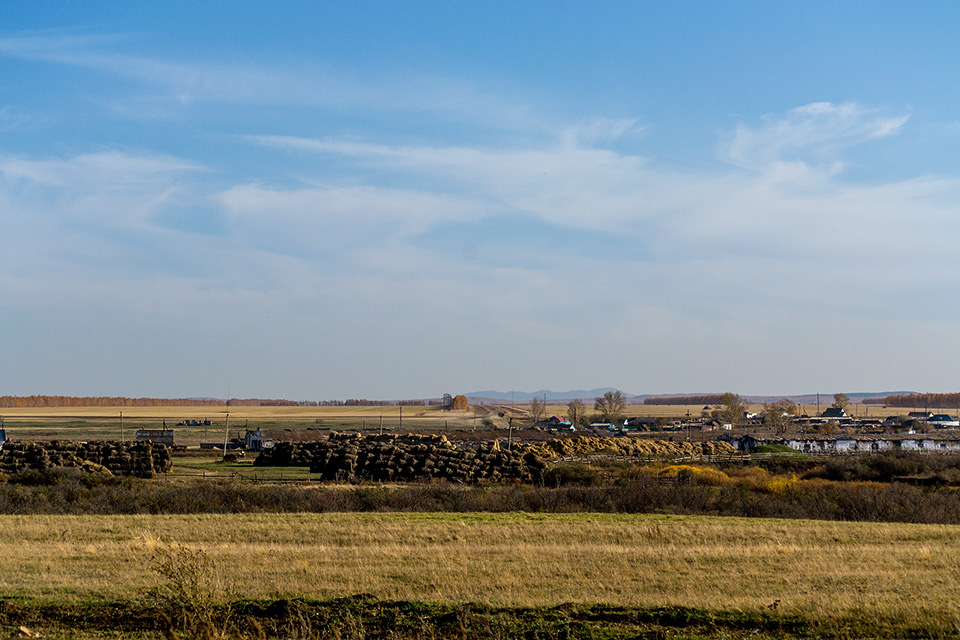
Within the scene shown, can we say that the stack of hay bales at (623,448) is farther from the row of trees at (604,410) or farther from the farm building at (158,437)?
the row of trees at (604,410)

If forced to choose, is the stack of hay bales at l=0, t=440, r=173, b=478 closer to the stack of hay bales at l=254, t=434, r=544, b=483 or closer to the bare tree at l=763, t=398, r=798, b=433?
the stack of hay bales at l=254, t=434, r=544, b=483

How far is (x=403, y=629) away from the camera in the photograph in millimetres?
10984

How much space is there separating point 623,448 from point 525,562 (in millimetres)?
61141

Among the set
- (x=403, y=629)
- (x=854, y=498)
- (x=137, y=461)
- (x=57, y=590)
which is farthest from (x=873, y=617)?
(x=137, y=461)

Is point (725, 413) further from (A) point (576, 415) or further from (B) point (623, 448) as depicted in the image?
(B) point (623, 448)

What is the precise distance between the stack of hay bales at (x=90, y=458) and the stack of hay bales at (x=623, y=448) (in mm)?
27000

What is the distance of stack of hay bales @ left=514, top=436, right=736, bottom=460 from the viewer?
71938 mm

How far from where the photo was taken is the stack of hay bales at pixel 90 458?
4938cm

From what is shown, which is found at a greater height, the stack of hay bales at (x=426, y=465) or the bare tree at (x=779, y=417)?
the stack of hay bales at (x=426, y=465)

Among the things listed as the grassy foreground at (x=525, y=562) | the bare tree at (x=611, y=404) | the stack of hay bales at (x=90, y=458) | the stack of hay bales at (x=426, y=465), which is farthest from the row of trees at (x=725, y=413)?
the grassy foreground at (x=525, y=562)

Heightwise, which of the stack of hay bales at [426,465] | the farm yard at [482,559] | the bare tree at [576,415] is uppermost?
the farm yard at [482,559]

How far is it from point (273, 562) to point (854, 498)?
23.1 metres

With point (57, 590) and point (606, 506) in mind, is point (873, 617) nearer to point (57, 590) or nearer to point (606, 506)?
point (57, 590)

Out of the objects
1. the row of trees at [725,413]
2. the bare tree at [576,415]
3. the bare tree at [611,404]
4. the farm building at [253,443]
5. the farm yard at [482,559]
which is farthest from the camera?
the bare tree at [611,404]
